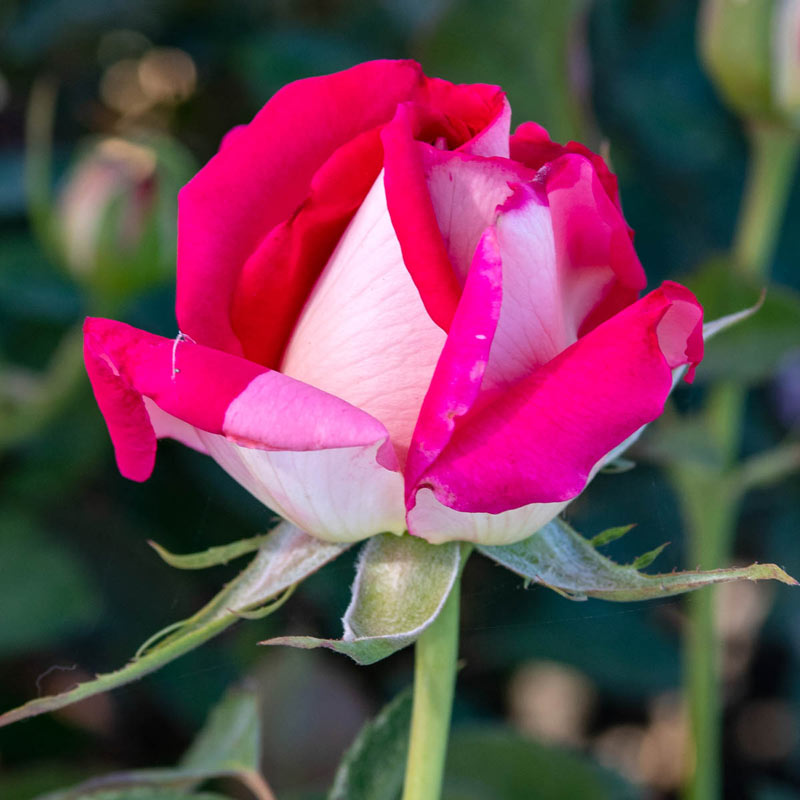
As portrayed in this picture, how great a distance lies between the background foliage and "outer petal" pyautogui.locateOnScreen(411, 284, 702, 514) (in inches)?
14.8

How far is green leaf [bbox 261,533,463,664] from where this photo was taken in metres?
0.28

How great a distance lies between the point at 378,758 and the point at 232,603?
0.13 metres

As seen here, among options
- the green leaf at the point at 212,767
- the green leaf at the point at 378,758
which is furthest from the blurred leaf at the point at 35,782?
the green leaf at the point at 378,758

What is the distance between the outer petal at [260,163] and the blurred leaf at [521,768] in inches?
16.9

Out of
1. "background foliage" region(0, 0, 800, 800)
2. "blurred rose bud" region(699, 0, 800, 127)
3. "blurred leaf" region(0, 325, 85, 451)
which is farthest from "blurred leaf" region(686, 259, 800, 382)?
"blurred leaf" region(0, 325, 85, 451)

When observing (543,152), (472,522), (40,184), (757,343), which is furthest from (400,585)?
(40,184)

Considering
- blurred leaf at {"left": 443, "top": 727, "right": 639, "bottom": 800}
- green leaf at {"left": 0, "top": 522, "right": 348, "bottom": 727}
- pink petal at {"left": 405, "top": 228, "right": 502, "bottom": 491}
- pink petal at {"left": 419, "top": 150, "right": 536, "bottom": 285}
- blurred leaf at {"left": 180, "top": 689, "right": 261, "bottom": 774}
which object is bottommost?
blurred leaf at {"left": 443, "top": 727, "right": 639, "bottom": 800}

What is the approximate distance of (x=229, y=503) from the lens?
0.85 meters

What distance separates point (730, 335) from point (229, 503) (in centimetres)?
43

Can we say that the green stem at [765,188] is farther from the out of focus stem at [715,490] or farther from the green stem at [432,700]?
the green stem at [432,700]

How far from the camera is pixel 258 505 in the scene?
2.33 ft

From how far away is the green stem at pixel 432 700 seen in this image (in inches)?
11.9

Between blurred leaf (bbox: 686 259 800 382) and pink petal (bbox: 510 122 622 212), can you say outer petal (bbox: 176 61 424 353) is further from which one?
blurred leaf (bbox: 686 259 800 382)

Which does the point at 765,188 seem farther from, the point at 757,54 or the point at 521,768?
the point at 521,768
